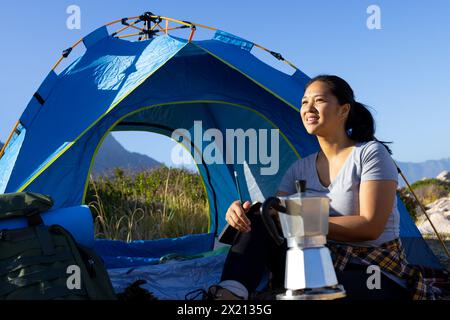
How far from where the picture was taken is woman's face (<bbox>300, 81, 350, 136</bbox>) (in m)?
2.34

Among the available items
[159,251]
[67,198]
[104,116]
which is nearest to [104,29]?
[104,116]

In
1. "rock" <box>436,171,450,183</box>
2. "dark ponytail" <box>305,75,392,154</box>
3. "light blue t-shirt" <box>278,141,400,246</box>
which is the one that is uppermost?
"dark ponytail" <box>305,75,392,154</box>

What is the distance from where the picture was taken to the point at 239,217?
2.04 m

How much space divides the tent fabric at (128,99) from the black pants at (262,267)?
1309 mm

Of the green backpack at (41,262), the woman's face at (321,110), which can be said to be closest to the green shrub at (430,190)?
the woman's face at (321,110)

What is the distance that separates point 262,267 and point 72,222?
779 mm

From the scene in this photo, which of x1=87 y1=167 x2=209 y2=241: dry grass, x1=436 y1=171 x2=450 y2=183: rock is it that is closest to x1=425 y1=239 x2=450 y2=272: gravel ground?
x1=87 y1=167 x2=209 y2=241: dry grass

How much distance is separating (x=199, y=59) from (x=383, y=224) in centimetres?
190

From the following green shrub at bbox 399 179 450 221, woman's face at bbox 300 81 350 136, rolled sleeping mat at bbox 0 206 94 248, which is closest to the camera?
rolled sleeping mat at bbox 0 206 94 248

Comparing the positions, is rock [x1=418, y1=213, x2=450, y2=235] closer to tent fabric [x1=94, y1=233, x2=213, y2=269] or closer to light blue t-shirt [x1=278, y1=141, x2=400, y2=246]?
tent fabric [x1=94, y1=233, x2=213, y2=269]

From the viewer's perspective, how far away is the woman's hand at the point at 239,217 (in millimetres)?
2037

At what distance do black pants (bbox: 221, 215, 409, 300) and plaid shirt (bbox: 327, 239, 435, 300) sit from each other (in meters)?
0.03

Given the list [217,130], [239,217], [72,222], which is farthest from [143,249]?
[239,217]

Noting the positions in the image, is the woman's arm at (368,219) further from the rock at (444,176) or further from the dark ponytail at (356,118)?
the rock at (444,176)
